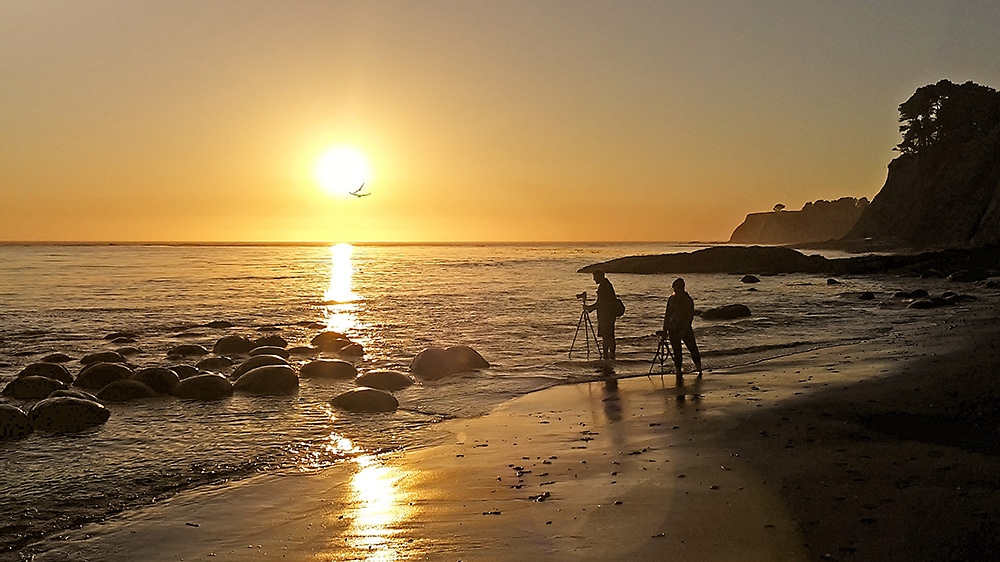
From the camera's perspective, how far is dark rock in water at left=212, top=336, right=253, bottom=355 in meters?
24.4

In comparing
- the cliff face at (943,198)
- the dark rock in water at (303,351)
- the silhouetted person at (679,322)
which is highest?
the cliff face at (943,198)

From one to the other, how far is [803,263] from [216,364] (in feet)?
197

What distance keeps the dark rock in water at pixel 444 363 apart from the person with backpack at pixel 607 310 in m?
3.13

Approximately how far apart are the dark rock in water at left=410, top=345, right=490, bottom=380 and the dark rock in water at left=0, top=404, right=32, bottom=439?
332 inches

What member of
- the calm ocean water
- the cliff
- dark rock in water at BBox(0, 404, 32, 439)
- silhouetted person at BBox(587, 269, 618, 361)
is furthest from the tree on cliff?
dark rock in water at BBox(0, 404, 32, 439)

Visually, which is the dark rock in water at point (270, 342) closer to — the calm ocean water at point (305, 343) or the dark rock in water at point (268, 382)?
the calm ocean water at point (305, 343)

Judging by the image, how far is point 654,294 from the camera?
4809 centimetres

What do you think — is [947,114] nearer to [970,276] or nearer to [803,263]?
[803,263]

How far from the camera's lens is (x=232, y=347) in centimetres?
2455

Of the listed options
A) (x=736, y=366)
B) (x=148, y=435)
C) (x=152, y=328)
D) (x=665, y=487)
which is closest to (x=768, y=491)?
(x=665, y=487)

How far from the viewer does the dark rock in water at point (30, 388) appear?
53.1 ft

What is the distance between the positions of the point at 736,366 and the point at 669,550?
12.6 metres

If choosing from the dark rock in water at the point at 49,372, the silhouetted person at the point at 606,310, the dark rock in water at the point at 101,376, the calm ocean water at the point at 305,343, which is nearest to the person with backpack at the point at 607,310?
the silhouetted person at the point at 606,310

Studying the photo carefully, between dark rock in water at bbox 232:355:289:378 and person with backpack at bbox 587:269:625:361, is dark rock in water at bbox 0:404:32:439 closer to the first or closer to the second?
dark rock in water at bbox 232:355:289:378
